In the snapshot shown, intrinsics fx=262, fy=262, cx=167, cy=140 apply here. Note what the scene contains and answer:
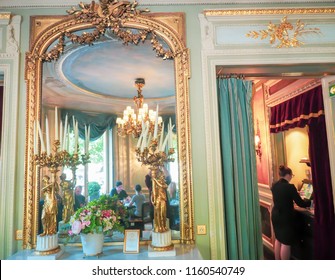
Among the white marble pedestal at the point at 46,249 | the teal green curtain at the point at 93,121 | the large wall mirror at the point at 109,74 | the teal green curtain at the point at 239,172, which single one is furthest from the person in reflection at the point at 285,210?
the white marble pedestal at the point at 46,249

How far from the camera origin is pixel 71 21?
6.98 ft

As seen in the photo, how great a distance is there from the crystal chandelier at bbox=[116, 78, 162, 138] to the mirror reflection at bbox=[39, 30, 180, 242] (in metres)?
0.02

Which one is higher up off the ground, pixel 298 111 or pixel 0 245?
pixel 298 111

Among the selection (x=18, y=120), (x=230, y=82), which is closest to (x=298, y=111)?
(x=230, y=82)

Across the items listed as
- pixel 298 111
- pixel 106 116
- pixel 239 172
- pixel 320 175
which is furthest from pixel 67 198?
pixel 298 111

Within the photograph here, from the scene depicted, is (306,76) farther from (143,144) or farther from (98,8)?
(98,8)

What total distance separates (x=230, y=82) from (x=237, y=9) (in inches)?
22.8

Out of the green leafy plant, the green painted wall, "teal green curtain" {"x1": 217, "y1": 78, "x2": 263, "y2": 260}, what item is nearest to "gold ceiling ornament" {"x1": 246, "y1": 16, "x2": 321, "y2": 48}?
the green painted wall

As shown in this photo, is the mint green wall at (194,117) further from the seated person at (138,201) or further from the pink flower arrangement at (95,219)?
the pink flower arrangement at (95,219)

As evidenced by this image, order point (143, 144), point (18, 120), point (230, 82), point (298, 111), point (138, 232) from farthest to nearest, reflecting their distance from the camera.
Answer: point (298, 111)
point (230, 82)
point (18, 120)
point (138, 232)
point (143, 144)

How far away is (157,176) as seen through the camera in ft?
6.03

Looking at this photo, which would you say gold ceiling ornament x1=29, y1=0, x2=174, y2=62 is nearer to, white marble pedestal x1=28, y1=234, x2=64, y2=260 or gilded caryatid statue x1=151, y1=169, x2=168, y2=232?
gilded caryatid statue x1=151, y1=169, x2=168, y2=232

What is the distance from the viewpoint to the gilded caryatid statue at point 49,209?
182cm

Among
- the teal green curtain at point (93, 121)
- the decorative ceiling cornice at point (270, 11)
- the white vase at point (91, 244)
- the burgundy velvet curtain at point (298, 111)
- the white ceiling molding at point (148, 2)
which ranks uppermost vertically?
the white ceiling molding at point (148, 2)
